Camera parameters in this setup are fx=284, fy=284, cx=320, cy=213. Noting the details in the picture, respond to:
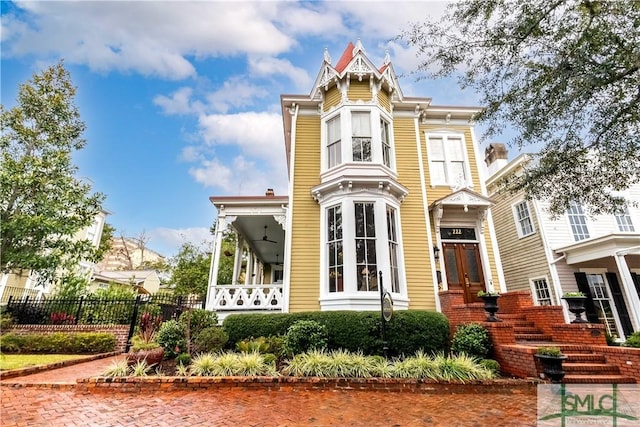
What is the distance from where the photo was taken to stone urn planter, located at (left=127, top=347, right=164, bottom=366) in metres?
5.60

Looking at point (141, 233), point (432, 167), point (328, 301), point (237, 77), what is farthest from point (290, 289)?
point (141, 233)

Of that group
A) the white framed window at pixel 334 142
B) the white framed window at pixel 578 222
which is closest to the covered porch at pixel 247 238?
the white framed window at pixel 334 142

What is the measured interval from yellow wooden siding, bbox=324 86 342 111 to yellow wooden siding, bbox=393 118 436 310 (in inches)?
95.2

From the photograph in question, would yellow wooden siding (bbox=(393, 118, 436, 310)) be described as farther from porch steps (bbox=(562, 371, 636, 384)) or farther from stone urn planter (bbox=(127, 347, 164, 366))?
stone urn planter (bbox=(127, 347, 164, 366))

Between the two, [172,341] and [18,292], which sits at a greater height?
[18,292]

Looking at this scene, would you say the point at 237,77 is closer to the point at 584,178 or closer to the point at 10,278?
the point at 584,178

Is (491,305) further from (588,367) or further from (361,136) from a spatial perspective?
(361,136)

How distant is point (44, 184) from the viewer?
9.74 metres

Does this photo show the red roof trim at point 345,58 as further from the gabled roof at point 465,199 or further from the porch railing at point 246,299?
the porch railing at point 246,299

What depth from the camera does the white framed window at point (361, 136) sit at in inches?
378

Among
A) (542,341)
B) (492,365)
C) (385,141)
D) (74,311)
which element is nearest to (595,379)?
(492,365)

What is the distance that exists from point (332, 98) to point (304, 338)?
826 cm

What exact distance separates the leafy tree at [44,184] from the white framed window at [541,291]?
703 inches

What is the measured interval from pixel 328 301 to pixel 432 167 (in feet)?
21.0
